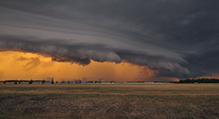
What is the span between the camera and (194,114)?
958 inches

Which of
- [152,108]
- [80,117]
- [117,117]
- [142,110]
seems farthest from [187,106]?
[80,117]

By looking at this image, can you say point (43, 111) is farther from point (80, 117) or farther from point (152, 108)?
point (152, 108)

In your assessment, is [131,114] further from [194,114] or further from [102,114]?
[194,114]

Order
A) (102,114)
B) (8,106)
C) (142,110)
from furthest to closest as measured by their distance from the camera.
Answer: (8,106)
(142,110)
(102,114)

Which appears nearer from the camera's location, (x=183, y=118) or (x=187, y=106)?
(x=183, y=118)

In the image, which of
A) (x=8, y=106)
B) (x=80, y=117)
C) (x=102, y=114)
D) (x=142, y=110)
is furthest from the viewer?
(x=8, y=106)

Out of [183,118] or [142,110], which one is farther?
[142,110]

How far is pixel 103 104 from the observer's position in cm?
2902

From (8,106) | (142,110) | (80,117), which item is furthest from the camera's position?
(8,106)

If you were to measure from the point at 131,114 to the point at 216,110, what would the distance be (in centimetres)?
1352

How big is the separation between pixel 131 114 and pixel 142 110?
265 centimetres

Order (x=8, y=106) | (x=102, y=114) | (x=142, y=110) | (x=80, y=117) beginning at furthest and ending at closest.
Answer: (x=8, y=106)
(x=142, y=110)
(x=102, y=114)
(x=80, y=117)

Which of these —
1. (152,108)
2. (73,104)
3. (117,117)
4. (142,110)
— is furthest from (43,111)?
(152,108)

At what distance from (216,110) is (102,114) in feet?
57.0
